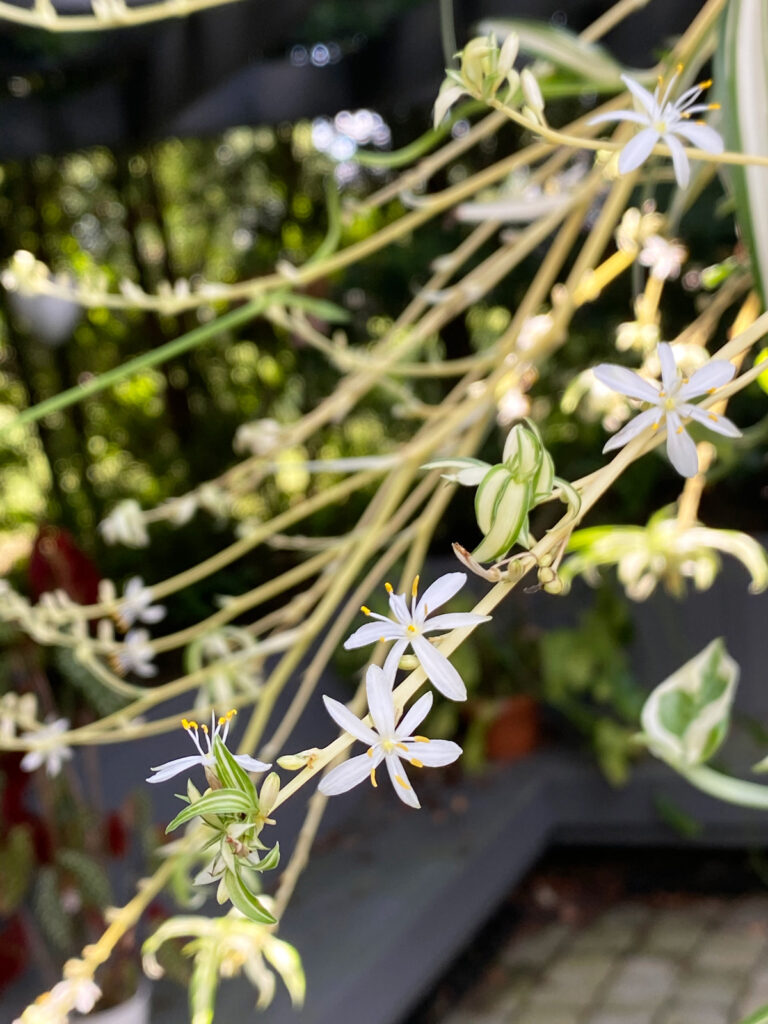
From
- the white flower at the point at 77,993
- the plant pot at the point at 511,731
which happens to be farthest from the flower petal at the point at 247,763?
the plant pot at the point at 511,731

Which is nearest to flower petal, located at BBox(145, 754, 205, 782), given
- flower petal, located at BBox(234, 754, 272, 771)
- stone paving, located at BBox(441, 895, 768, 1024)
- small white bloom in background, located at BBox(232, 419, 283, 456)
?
flower petal, located at BBox(234, 754, 272, 771)

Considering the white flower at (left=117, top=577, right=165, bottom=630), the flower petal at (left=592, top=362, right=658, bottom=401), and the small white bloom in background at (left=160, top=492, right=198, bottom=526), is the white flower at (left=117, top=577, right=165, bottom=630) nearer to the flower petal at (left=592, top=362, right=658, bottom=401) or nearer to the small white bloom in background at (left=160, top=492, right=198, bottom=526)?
the small white bloom in background at (left=160, top=492, right=198, bottom=526)

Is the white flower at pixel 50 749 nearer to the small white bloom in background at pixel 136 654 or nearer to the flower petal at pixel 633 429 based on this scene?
the small white bloom in background at pixel 136 654

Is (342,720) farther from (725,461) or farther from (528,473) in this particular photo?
(725,461)

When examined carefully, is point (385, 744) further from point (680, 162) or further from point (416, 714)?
point (680, 162)

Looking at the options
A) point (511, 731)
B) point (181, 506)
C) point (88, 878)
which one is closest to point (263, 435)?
point (181, 506)

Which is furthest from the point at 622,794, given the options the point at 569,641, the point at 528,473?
the point at 528,473
